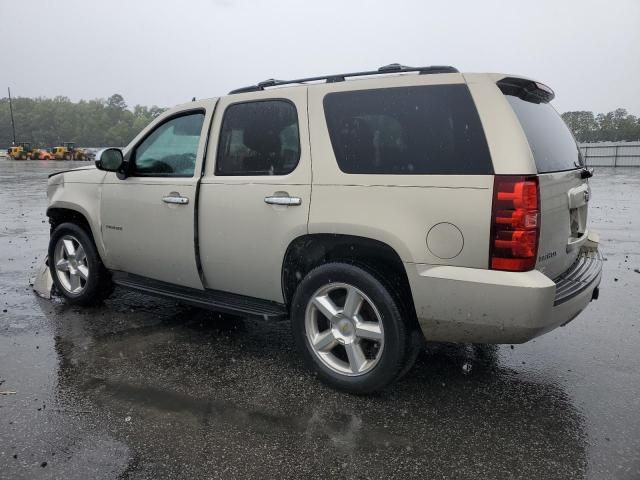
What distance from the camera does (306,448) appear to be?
2.66 meters

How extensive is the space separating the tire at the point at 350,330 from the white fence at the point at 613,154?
1282 inches

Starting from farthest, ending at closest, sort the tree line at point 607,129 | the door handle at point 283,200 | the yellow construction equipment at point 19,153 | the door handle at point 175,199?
the yellow construction equipment at point 19,153, the tree line at point 607,129, the door handle at point 175,199, the door handle at point 283,200

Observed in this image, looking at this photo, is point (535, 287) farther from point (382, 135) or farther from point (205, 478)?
point (205, 478)

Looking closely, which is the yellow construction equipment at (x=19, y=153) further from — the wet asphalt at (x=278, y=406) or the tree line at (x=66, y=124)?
the tree line at (x=66, y=124)

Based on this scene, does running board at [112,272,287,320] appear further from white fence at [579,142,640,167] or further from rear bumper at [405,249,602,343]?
white fence at [579,142,640,167]

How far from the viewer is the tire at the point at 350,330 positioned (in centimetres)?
301

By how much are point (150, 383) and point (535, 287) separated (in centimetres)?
245

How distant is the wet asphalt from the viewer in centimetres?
254

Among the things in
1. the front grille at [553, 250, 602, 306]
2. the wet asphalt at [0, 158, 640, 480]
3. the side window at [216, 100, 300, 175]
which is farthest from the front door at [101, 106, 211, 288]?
the front grille at [553, 250, 602, 306]

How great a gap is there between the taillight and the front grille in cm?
35

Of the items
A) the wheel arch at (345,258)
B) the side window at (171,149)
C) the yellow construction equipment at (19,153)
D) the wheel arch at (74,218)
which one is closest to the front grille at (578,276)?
the wheel arch at (345,258)

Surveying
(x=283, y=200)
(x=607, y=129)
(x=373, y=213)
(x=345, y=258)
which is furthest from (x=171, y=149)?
(x=607, y=129)

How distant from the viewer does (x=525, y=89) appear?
3049 mm

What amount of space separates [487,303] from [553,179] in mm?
832
